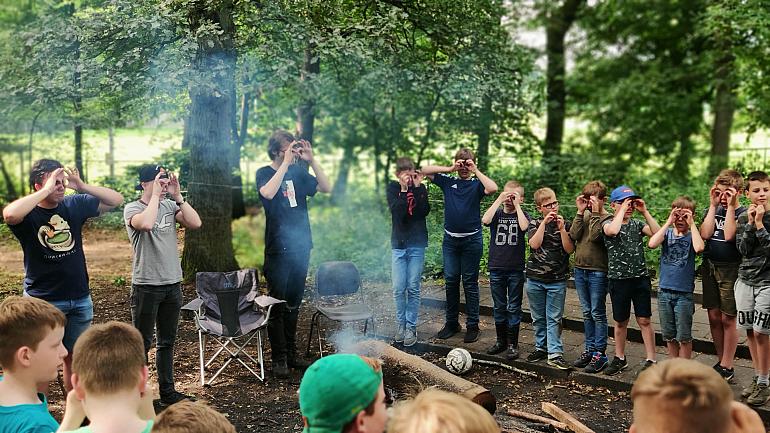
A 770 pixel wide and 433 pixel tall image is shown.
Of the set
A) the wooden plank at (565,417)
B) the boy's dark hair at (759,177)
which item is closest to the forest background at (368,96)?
the boy's dark hair at (759,177)

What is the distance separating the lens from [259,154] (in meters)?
15.3

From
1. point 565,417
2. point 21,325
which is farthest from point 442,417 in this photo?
point 565,417

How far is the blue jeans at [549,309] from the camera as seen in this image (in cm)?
552

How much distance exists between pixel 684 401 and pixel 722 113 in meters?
15.1

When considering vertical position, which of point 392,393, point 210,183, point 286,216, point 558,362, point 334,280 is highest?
point 210,183

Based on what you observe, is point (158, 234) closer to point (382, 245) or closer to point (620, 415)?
point (620, 415)

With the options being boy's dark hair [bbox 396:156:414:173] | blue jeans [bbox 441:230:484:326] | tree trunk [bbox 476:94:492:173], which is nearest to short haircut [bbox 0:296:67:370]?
boy's dark hair [bbox 396:156:414:173]

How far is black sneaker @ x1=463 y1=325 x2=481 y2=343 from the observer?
621cm

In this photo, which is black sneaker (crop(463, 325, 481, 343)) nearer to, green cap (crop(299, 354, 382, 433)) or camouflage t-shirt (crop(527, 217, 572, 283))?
camouflage t-shirt (crop(527, 217, 572, 283))

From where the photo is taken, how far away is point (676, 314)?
4.99 metres

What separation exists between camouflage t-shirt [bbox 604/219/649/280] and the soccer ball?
1340 mm

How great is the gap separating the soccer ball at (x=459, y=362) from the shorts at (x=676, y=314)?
1.56 m

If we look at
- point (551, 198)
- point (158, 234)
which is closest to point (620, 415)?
point (551, 198)

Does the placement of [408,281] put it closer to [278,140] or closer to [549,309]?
[549,309]
